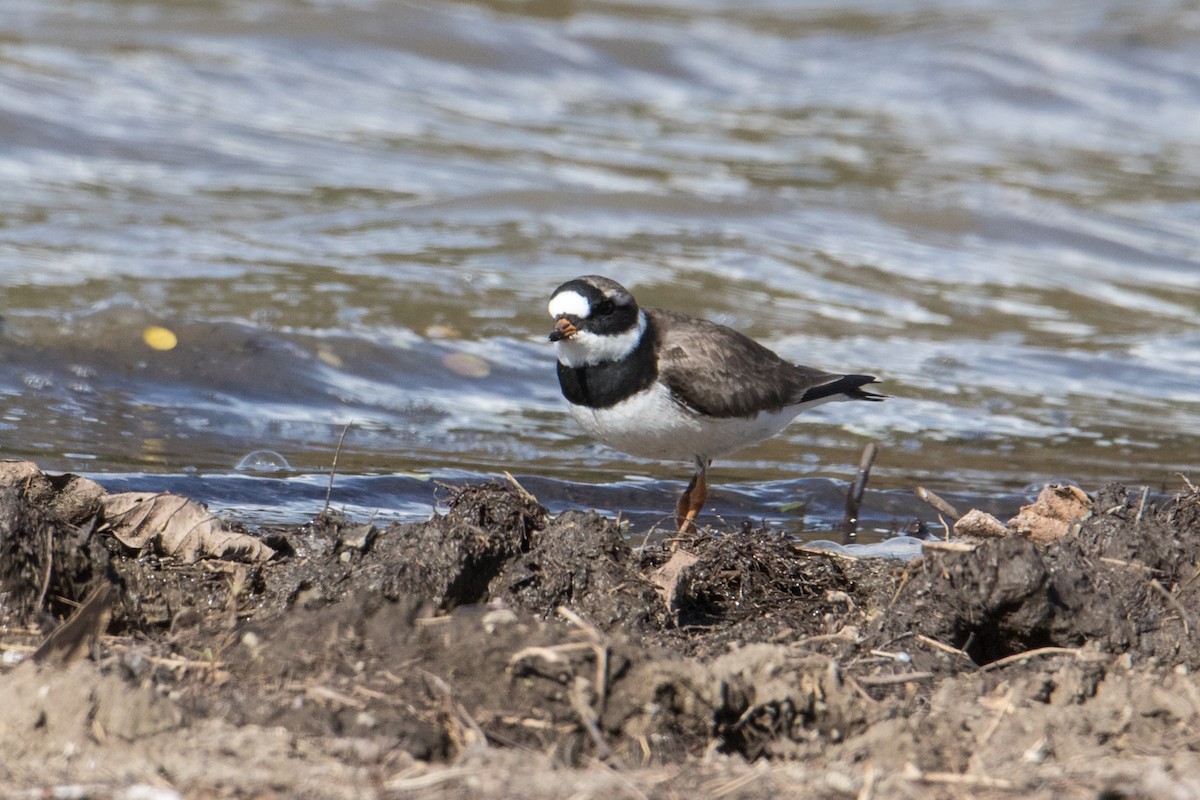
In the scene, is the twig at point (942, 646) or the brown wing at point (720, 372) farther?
the brown wing at point (720, 372)

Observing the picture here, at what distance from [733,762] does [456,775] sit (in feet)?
2.06

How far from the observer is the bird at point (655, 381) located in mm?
5707

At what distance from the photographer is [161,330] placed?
8.47m

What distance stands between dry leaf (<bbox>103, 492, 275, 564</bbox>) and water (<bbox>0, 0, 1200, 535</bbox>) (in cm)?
114

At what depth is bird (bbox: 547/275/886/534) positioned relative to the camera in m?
5.71

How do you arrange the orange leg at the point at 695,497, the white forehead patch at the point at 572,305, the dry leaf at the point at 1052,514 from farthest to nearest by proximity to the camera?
1. the orange leg at the point at 695,497
2. the white forehead patch at the point at 572,305
3. the dry leaf at the point at 1052,514

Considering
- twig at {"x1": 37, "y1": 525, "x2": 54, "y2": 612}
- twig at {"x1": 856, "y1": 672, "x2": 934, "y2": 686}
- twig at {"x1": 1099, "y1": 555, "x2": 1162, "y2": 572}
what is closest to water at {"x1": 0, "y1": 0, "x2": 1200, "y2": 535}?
twig at {"x1": 37, "y1": 525, "x2": 54, "y2": 612}

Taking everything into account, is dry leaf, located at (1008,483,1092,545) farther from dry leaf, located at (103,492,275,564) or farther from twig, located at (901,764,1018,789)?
dry leaf, located at (103,492,275,564)

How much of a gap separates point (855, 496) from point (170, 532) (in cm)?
321

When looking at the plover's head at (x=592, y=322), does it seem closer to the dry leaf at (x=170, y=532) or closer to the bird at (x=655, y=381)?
the bird at (x=655, y=381)

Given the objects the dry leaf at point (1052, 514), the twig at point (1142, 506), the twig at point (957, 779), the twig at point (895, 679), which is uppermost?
the twig at point (1142, 506)

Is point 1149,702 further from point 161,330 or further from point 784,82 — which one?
point 784,82

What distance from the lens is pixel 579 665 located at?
3154 mm

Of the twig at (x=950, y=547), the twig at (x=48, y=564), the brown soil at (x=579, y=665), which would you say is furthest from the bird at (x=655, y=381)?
the twig at (x=48, y=564)
